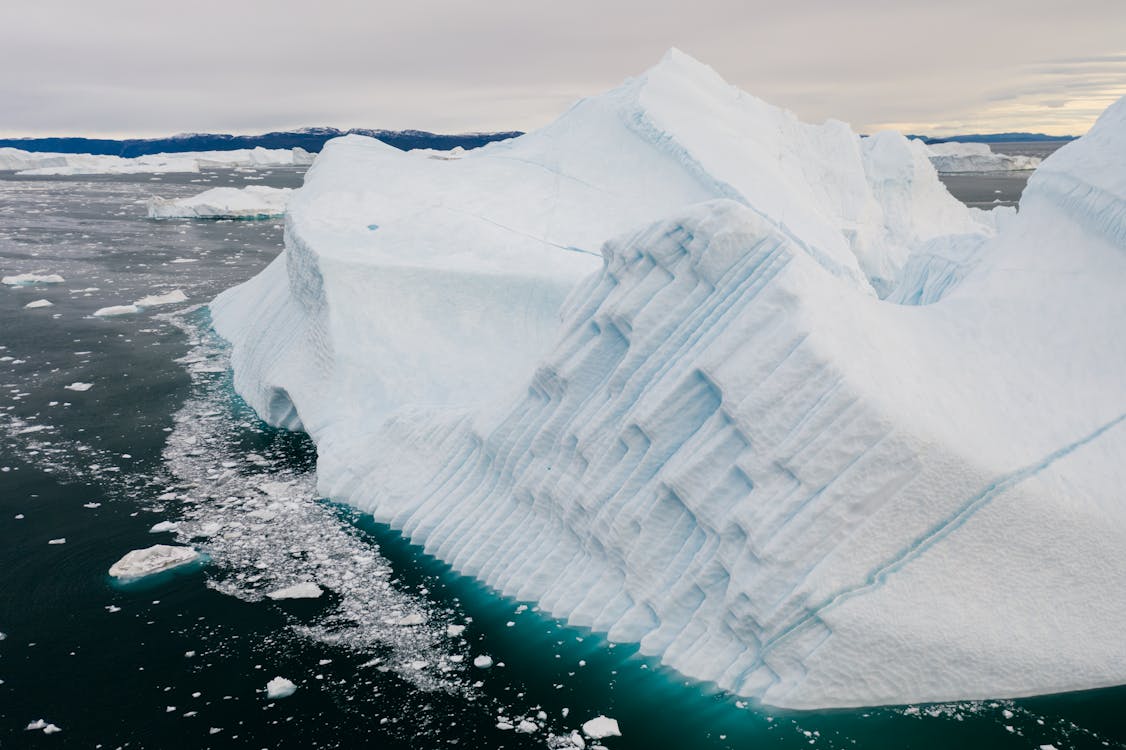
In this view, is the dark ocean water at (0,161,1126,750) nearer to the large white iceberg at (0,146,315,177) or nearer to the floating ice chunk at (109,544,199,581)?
the floating ice chunk at (109,544,199,581)

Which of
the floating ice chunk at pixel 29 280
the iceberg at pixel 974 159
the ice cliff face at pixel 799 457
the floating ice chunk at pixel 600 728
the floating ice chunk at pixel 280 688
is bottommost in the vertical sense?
the iceberg at pixel 974 159

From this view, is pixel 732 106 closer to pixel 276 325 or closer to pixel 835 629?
pixel 276 325

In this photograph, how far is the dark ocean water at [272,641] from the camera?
455 centimetres

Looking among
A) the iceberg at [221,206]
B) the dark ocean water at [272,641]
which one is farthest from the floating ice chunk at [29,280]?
the iceberg at [221,206]

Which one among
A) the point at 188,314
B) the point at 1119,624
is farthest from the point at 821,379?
the point at 188,314

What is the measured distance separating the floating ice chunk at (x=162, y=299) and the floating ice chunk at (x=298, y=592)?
11045 millimetres

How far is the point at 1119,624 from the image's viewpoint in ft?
16.1

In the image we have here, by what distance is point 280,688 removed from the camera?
4891 millimetres

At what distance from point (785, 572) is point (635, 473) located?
116cm

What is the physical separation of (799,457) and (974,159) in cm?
5873

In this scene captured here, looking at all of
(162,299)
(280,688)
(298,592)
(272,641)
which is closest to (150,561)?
(298,592)

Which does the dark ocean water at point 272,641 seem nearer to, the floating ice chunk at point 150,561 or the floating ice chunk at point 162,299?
the floating ice chunk at point 150,561

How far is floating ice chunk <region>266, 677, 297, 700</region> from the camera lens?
16.0 feet

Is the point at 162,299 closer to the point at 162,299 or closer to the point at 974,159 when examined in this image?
the point at 162,299
